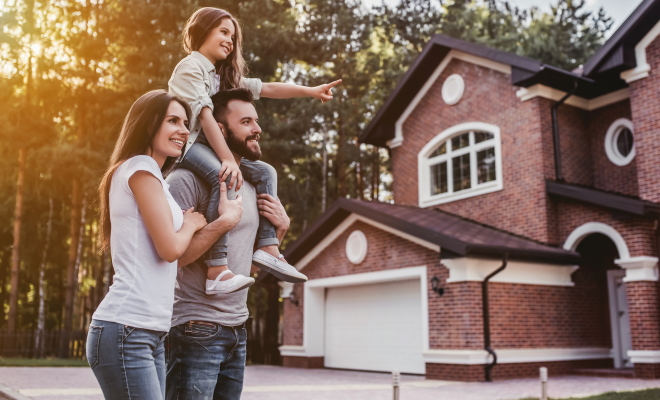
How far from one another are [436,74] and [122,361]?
1736 cm

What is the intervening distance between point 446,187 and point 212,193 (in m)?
15.8

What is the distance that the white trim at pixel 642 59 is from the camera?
1434 centimetres

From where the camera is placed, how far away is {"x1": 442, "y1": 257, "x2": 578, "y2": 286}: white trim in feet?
43.5

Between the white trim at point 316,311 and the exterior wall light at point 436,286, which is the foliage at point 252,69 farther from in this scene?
the exterior wall light at point 436,286

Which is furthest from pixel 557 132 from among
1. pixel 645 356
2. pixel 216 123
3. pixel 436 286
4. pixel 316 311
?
pixel 216 123

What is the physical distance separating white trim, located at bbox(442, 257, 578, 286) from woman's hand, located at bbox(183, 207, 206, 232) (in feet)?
37.0

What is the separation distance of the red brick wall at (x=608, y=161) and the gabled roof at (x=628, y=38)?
4.83 ft

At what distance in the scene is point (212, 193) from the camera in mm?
2621

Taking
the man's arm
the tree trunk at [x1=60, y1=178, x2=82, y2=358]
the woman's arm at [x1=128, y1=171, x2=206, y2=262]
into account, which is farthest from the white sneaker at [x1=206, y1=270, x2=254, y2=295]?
the tree trunk at [x1=60, y1=178, x2=82, y2=358]

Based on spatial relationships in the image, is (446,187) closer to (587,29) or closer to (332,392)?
(332,392)

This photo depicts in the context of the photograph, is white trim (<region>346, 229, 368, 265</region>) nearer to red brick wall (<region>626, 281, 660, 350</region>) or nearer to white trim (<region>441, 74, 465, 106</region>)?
white trim (<region>441, 74, 465, 106</region>)

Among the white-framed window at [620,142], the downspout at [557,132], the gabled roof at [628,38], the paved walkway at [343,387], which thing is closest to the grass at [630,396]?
the paved walkway at [343,387]

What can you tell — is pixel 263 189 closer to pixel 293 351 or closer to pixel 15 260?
pixel 293 351

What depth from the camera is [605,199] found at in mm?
13633
